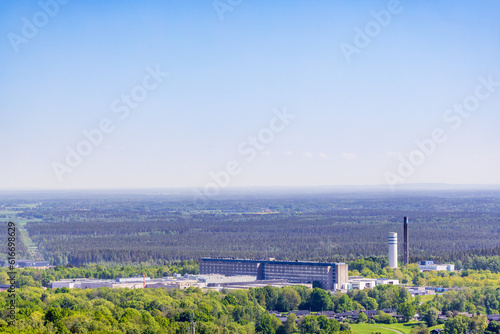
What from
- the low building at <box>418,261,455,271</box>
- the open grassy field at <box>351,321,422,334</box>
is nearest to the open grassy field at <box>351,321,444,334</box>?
the open grassy field at <box>351,321,422,334</box>

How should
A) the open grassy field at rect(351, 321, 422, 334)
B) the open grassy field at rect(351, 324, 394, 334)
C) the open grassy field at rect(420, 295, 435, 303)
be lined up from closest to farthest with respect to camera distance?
the open grassy field at rect(351, 324, 394, 334) → the open grassy field at rect(351, 321, 422, 334) → the open grassy field at rect(420, 295, 435, 303)

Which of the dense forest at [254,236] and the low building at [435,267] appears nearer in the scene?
the low building at [435,267]

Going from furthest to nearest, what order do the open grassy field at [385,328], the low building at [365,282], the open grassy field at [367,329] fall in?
the low building at [365,282] → the open grassy field at [385,328] → the open grassy field at [367,329]

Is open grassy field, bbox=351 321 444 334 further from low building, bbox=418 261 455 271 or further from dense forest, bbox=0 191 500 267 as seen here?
dense forest, bbox=0 191 500 267

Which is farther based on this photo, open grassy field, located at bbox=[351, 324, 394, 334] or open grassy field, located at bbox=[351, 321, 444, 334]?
open grassy field, located at bbox=[351, 321, 444, 334]

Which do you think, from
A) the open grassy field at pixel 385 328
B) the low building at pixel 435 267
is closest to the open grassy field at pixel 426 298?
the open grassy field at pixel 385 328

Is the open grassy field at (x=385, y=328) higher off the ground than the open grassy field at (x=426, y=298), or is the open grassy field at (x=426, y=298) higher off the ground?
the open grassy field at (x=426, y=298)

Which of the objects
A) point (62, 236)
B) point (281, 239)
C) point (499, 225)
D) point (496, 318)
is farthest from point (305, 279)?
point (499, 225)

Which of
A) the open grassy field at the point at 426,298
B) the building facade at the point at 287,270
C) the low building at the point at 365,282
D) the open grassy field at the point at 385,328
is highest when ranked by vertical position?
the building facade at the point at 287,270

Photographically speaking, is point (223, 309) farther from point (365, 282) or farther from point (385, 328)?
point (365, 282)

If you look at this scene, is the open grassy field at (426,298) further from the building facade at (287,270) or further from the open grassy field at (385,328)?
the open grassy field at (385,328)
